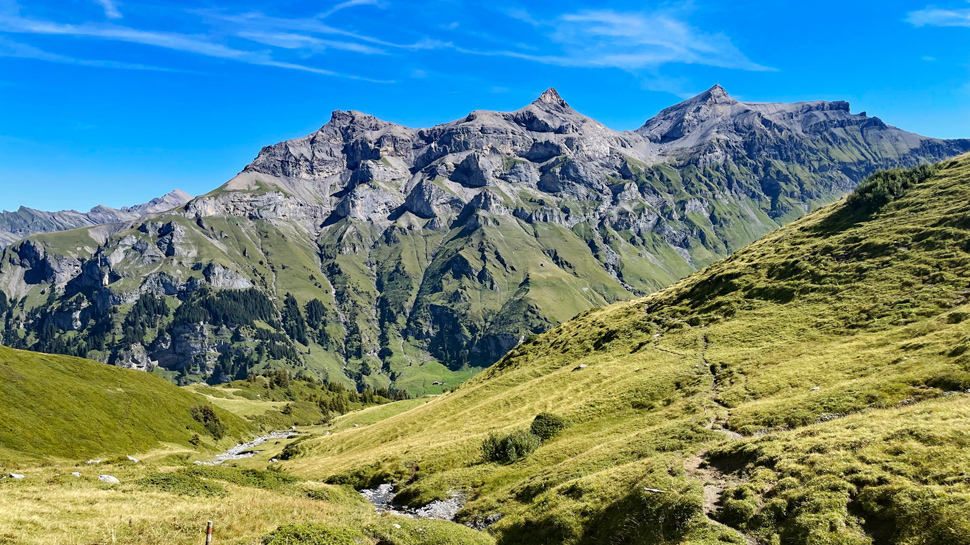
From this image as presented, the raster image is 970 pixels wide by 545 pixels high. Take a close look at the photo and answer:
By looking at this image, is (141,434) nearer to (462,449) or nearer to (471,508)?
(462,449)

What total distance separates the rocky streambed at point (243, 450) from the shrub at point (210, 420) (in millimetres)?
6938

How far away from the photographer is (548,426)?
58094mm

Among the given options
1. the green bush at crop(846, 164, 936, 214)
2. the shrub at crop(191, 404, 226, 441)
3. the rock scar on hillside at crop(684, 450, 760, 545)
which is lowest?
the shrub at crop(191, 404, 226, 441)

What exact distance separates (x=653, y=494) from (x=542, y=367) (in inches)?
2717

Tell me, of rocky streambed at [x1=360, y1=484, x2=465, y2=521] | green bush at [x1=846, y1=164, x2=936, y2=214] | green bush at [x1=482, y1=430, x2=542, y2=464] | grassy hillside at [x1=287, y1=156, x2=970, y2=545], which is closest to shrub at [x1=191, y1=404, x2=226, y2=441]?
grassy hillside at [x1=287, y1=156, x2=970, y2=545]

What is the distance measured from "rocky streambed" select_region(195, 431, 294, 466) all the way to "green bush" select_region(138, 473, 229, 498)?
7298 cm

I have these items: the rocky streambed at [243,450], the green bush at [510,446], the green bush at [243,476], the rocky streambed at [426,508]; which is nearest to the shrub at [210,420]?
the rocky streambed at [243,450]

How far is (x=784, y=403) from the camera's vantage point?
4291 centimetres

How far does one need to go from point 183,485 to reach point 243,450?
11479cm

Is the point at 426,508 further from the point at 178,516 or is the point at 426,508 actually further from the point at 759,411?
the point at 759,411

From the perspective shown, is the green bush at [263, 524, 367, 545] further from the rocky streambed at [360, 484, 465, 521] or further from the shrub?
the shrub

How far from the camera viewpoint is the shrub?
143625 millimetres

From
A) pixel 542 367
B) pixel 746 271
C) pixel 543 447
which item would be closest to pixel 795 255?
pixel 746 271

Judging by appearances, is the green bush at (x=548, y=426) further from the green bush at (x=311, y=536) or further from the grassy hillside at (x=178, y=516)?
the green bush at (x=311, y=536)
